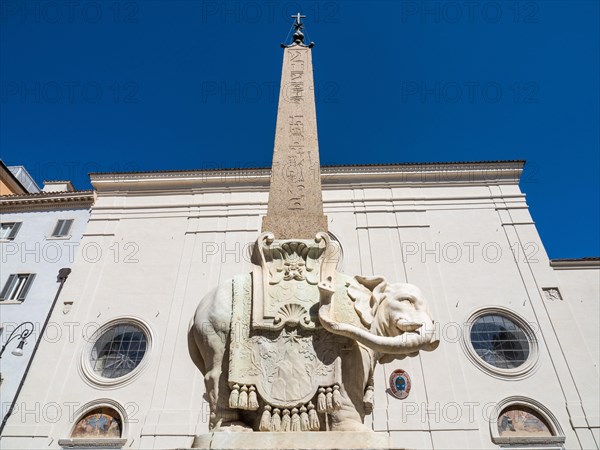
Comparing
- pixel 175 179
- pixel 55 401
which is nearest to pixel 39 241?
pixel 175 179

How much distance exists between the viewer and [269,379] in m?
3.22

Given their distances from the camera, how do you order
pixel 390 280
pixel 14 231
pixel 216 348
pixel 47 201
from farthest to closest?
pixel 47 201
pixel 14 231
pixel 390 280
pixel 216 348

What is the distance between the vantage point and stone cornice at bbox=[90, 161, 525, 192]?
17.2 meters

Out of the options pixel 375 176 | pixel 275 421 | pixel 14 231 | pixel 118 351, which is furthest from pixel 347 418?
pixel 14 231

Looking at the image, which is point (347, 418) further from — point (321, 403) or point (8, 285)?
point (8, 285)

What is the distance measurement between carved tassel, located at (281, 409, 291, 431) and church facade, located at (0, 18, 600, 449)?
835 cm

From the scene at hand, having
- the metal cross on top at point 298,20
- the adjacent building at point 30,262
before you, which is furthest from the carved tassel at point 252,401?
the adjacent building at point 30,262

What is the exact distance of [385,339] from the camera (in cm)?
315

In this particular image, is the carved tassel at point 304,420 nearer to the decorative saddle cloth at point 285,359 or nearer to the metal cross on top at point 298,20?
the decorative saddle cloth at point 285,359

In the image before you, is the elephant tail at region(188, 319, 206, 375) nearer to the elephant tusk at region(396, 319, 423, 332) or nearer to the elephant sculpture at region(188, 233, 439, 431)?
the elephant sculpture at region(188, 233, 439, 431)

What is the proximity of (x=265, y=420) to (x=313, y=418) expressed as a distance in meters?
0.35

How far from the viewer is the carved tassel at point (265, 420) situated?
Result: 9.84 feet

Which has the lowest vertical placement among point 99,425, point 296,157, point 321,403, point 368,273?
point 321,403

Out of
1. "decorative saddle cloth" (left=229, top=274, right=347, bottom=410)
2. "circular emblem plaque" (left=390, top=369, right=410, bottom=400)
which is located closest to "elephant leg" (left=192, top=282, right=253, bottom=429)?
"decorative saddle cloth" (left=229, top=274, right=347, bottom=410)
